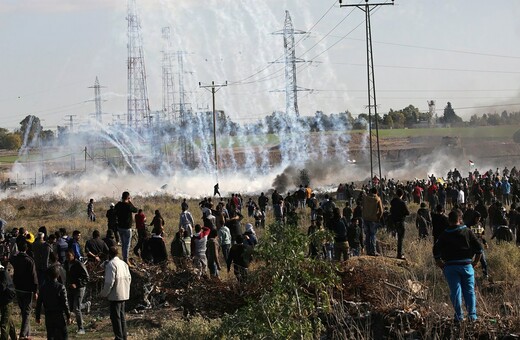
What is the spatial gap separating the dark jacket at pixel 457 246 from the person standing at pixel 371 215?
8.16m

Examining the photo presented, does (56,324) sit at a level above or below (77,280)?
below

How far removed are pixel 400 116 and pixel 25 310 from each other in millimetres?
120051

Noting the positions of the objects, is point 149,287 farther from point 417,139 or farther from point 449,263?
point 417,139

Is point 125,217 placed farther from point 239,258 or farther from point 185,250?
point 239,258

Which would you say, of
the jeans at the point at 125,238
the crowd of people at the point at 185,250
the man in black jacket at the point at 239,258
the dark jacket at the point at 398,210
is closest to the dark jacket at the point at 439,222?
the crowd of people at the point at 185,250

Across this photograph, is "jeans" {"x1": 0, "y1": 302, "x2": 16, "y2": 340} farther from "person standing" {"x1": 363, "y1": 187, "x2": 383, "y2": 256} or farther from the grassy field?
the grassy field

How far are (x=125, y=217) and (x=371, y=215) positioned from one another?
5.66 metres

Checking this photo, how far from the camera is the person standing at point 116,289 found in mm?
13336

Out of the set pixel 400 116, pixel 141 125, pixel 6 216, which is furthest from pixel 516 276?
pixel 400 116

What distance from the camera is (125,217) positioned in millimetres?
19000

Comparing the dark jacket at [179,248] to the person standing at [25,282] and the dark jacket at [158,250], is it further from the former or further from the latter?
the person standing at [25,282]

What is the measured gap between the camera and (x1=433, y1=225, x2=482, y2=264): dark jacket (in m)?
11.5

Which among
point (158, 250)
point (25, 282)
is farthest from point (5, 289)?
point (158, 250)

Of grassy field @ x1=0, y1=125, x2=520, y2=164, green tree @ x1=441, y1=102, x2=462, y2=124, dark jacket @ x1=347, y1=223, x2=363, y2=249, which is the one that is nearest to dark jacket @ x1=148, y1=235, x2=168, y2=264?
dark jacket @ x1=347, y1=223, x2=363, y2=249
